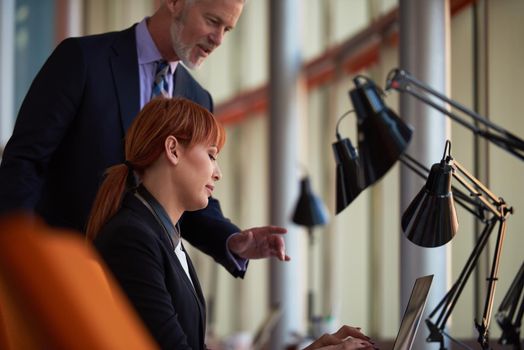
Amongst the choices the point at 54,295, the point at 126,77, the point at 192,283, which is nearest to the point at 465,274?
the point at 192,283

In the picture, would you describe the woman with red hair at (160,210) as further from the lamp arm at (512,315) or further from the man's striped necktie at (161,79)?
the lamp arm at (512,315)

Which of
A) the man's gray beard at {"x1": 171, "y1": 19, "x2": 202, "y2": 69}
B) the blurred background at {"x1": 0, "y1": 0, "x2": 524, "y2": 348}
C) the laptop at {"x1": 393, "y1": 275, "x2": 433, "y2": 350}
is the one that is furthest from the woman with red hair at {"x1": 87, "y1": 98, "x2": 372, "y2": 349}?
the blurred background at {"x1": 0, "y1": 0, "x2": 524, "y2": 348}

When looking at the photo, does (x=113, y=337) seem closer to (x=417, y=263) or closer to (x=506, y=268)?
(x=417, y=263)

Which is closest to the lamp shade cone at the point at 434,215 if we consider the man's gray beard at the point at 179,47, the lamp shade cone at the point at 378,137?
the lamp shade cone at the point at 378,137

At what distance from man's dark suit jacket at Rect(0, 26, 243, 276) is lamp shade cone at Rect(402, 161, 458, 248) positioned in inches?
22.7

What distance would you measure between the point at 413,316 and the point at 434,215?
1.54 feet

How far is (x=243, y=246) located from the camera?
7.89 ft

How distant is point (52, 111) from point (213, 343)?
17.4 ft

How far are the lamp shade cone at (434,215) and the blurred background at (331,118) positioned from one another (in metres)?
1.69

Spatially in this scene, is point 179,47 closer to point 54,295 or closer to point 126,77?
point 126,77

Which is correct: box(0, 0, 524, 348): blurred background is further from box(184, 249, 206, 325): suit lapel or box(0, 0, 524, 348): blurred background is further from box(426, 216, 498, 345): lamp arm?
box(184, 249, 206, 325): suit lapel

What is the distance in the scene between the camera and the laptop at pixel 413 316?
1609 millimetres

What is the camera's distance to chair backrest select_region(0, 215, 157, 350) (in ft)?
1.92

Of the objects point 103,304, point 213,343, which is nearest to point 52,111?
point 103,304
